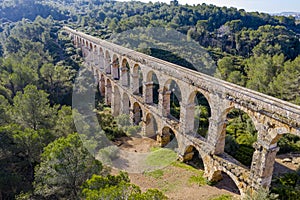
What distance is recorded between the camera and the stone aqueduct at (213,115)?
1595 cm

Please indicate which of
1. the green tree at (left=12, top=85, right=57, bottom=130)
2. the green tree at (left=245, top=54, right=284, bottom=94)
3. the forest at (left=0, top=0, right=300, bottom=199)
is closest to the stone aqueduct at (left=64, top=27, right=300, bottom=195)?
Result: the forest at (left=0, top=0, right=300, bottom=199)

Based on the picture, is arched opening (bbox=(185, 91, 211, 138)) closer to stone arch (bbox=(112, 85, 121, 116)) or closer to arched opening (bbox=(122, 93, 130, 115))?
arched opening (bbox=(122, 93, 130, 115))

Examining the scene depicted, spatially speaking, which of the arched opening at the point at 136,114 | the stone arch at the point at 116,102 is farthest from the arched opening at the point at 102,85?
the arched opening at the point at 136,114

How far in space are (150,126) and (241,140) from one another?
10483 millimetres

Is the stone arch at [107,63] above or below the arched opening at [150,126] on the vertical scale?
above

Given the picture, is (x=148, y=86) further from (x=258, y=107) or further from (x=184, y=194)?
(x=258, y=107)

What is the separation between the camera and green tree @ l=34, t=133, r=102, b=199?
57.3 feet

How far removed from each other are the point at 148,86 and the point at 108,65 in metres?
14.4

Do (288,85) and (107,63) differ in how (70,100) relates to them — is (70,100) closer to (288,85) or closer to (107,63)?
(107,63)

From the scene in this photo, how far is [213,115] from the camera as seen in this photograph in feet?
65.9

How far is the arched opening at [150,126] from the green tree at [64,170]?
12660mm

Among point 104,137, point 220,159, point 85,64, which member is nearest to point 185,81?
point 220,159

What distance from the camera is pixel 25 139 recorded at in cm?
2125

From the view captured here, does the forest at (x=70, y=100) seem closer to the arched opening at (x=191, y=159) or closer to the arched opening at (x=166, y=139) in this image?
the arched opening at (x=191, y=159)
